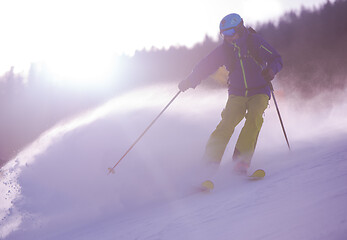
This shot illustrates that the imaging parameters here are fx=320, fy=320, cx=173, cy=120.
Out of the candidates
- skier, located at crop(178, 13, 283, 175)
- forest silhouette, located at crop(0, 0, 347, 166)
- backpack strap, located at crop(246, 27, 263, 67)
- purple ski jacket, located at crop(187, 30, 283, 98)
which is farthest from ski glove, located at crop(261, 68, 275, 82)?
forest silhouette, located at crop(0, 0, 347, 166)

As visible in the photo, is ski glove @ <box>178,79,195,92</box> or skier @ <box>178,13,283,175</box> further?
ski glove @ <box>178,79,195,92</box>

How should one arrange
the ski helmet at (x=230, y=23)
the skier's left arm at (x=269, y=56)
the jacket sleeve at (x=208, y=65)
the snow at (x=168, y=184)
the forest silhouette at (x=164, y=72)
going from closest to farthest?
1. the snow at (x=168, y=184)
2. the ski helmet at (x=230, y=23)
3. the skier's left arm at (x=269, y=56)
4. the jacket sleeve at (x=208, y=65)
5. the forest silhouette at (x=164, y=72)

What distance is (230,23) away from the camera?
4016 mm

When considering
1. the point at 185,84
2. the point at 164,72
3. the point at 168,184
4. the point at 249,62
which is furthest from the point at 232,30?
the point at 164,72

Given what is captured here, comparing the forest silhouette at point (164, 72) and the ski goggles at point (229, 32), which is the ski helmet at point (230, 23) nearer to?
the ski goggles at point (229, 32)

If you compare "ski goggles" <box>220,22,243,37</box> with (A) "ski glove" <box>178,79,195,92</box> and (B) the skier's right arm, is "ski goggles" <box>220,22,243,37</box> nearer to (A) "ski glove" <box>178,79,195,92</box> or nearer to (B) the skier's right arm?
(B) the skier's right arm

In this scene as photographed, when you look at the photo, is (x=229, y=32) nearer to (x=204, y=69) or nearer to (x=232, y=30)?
(x=232, y=30)

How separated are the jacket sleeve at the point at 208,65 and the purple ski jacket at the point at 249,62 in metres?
0.05

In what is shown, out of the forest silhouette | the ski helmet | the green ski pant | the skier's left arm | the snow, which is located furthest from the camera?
the forest silhouette

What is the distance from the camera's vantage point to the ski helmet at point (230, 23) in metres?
4.01

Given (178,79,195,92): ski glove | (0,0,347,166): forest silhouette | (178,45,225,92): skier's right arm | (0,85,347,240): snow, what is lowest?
(0,85,347,240): snow

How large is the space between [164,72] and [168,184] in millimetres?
56233

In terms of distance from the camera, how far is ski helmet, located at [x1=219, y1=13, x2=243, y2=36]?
401 cm

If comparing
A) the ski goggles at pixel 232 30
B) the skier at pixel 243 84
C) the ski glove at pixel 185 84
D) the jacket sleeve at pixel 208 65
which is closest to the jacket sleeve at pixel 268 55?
the skier at pixel 243 84
